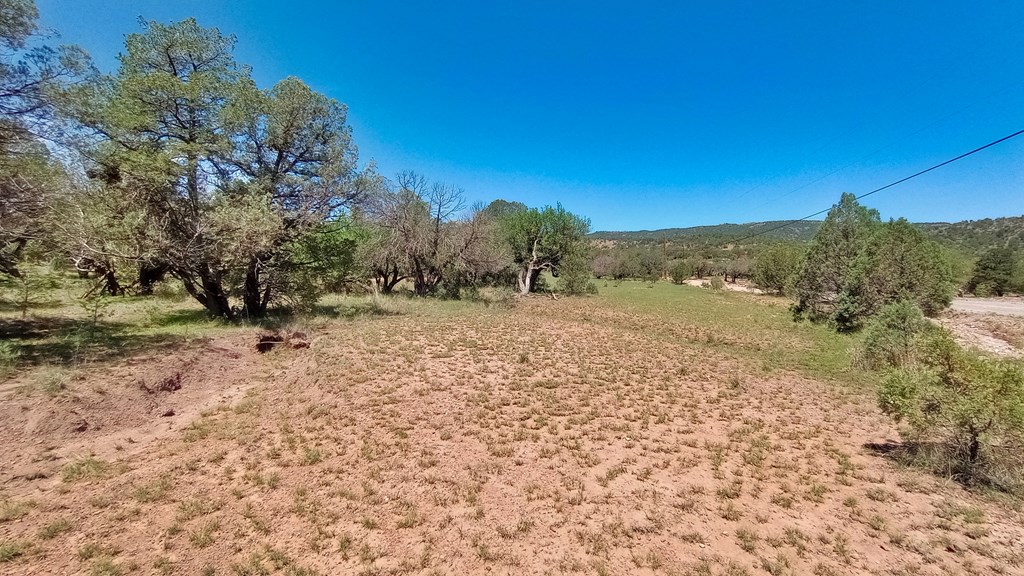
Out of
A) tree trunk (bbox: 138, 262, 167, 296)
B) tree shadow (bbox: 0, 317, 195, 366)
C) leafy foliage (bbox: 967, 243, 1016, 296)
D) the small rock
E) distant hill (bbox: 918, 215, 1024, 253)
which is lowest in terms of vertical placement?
the small rock

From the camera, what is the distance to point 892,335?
32.2 ft

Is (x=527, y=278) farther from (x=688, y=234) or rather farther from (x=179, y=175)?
(x=688, y=234)

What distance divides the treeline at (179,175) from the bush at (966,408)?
46.8 ft

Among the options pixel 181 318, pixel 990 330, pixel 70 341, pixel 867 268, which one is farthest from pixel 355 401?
pixel 990 330

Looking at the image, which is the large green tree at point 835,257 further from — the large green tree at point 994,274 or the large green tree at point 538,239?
the large green tree at point 994,274

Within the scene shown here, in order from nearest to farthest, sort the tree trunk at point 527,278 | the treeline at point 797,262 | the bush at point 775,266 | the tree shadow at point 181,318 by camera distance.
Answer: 1. the tree shadow at point 181,318
2. the treeline at point 797,262
3. the tree trunk at point 527,278
4. the bush at point 775,266

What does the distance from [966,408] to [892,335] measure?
742 centimetres

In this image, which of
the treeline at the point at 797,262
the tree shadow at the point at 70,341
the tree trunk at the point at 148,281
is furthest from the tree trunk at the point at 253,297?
the treeline at the point at 797,262

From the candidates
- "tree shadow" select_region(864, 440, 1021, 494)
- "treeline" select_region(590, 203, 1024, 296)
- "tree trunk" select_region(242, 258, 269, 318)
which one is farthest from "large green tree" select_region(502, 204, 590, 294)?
"tree shadow" select_region(864, 440, 1021, 494)

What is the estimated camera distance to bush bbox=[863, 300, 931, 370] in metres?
9.53

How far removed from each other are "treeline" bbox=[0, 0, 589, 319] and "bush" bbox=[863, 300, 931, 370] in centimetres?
1676

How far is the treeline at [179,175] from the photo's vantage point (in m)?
7.36

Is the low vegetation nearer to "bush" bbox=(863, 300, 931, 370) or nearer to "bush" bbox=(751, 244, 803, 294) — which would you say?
"bush" bbox=(863, 300, 931, 370)

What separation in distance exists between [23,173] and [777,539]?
13.6 meters
